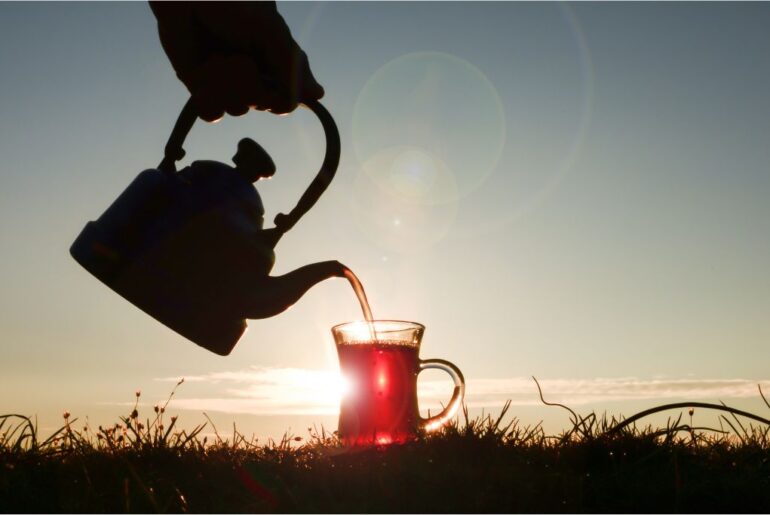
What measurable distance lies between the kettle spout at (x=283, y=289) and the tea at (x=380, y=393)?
0.46m

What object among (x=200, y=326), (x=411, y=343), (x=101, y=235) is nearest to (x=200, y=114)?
(x=101, y=235)

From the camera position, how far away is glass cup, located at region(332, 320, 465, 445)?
3.12m

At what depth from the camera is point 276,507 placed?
2.27 m

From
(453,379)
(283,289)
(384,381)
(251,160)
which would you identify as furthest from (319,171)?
(453,379)

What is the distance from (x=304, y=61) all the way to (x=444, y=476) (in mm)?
1889

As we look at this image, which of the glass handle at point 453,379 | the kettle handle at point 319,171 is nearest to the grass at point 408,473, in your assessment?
the glass handle at point 453,379

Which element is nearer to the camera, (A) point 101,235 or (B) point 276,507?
(B) point 276,507

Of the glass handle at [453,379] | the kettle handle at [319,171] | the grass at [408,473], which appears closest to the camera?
the grass at [408,473]

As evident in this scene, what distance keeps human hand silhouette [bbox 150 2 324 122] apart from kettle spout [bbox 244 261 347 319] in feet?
2.44

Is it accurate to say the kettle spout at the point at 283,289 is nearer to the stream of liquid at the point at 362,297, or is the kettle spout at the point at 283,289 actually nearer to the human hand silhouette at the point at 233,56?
the stream of liquid at the point at 362,297

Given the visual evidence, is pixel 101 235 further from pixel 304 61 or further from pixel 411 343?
pixel 411 343

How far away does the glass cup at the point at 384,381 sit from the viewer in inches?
123

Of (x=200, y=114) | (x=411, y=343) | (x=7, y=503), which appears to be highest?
(x=200, y=114)

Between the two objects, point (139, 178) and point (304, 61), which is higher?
point (304, 61)
